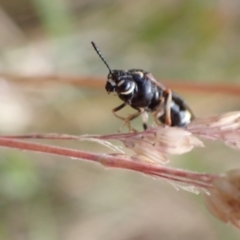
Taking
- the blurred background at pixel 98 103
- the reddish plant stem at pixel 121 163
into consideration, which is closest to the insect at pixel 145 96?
the reddish plant stem at pixel 121 163

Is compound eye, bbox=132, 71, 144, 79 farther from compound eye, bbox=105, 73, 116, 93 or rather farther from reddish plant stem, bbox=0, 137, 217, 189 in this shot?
reddish plant stem, bbox=0, 137, 217, 189

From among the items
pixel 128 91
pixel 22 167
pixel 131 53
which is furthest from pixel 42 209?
pixel 128 91

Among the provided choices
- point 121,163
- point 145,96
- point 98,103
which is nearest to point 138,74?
point 145,96

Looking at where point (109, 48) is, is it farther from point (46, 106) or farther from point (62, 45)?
point (46, 106)

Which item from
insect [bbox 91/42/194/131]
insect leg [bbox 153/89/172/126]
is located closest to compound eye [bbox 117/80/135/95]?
insect [bbox 91/42/194/131]

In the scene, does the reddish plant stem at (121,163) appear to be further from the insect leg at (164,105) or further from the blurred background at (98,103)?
the blurred background at (98,103)

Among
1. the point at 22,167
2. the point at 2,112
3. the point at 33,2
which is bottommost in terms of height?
the point at 22,167
